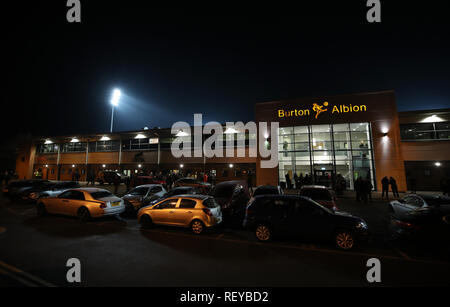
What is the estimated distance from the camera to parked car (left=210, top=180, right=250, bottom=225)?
335 inches

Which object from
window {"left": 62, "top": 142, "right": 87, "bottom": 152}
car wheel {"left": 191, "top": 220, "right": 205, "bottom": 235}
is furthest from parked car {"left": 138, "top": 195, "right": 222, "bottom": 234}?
window {"left": 62, "top": 142, "right": 87, "bottom": 152}

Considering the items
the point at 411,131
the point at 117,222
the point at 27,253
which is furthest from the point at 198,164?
the point at 411,131

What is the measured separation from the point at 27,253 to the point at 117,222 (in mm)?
3462

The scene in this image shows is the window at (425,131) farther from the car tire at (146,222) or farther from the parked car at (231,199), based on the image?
the car tire at (146,222)

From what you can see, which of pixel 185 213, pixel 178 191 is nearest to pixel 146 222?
pixel 185 213

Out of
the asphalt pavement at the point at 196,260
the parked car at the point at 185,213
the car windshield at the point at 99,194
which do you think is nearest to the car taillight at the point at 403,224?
the asphalt pavement at the point at 196,260

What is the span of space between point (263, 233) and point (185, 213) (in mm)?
2958

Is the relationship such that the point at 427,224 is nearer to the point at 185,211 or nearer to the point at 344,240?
the point at 344,240

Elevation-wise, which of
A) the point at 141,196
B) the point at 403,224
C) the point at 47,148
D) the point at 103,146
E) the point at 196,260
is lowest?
the point at 196,260

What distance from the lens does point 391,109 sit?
18578 millimetres

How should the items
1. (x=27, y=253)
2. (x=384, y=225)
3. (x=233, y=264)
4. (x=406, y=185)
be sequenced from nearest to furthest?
1. (x=233, y=264)
2. (x=27, y=253)
3. (x=384, y=225)
4. (x=406, y=185)

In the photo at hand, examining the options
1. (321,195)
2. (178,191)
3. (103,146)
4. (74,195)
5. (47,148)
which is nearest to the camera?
(321,195)

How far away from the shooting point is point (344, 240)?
543 centimetres
